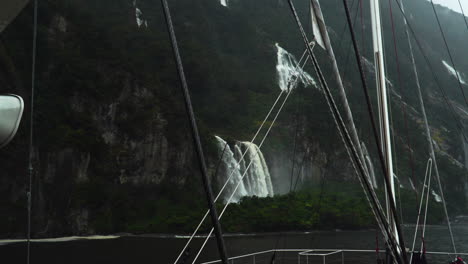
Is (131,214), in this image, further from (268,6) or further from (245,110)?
(268,6)

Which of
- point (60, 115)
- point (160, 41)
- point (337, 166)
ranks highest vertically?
point (160, 41)

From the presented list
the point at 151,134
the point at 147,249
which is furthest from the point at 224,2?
the point at 147,249

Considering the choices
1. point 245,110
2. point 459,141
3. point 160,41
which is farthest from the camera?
point 459,141

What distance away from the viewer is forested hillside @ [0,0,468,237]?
3719cm

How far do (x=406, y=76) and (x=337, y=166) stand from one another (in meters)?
38.7

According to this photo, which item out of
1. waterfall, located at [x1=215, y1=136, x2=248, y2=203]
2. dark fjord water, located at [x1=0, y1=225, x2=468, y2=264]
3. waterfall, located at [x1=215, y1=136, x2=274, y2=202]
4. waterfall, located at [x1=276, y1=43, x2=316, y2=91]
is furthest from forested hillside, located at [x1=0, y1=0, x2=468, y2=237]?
dark fjord water, located at [x1=0, y1=225, x2=468, y2=264]

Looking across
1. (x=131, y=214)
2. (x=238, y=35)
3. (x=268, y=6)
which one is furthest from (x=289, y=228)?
(x=268, y=6)

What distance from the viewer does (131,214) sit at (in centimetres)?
4016

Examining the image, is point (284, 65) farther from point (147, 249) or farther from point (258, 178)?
point (147, 249)

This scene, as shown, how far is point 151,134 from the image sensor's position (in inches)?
1762

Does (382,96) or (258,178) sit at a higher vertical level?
(382,96)

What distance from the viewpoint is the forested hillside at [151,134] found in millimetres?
37188

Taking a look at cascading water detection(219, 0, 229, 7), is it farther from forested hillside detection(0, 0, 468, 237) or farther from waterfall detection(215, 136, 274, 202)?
waterfall detection(215, 136, 274, 202)

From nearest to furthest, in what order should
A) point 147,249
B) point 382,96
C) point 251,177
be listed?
point 382,96 → point 147,249 → point 251,177
